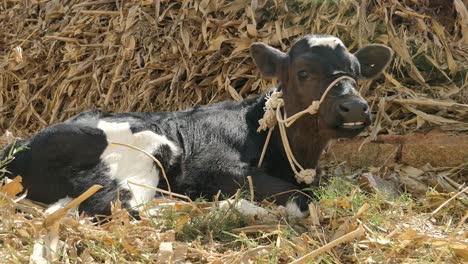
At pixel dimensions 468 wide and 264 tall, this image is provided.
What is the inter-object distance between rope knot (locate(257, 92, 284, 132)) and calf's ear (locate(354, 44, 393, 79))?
633 millimetres

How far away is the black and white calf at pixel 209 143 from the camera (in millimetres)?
4188

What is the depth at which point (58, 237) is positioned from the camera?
3.03 meters

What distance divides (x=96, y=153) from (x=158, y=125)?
19.7 inches

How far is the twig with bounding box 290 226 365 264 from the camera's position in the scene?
9.71 ft

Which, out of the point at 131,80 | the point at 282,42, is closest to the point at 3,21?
the point at 131,80

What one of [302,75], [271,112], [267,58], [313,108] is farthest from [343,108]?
[267,58]

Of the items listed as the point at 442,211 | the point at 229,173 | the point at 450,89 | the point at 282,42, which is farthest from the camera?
the point at 282,42

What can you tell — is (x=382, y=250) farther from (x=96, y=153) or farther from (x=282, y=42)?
(x=282, y=42)

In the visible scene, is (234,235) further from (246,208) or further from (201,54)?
(201,54)

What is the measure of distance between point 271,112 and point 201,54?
180cm

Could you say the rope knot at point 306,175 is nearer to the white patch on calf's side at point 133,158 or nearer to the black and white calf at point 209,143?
the black and white calf at point 209,143

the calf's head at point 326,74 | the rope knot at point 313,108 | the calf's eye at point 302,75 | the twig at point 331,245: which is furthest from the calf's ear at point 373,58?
the twig at point 331,245

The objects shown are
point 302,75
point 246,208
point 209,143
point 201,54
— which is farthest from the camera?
point 201,54

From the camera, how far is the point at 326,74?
4297mm
